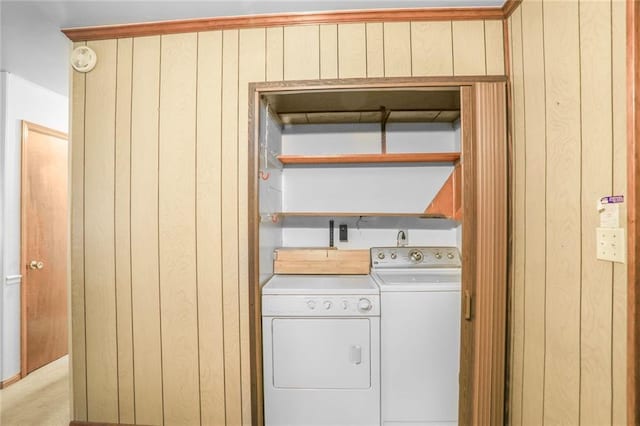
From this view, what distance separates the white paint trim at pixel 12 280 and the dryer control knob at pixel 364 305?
2847 mm

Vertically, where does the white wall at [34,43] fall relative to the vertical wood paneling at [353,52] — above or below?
above

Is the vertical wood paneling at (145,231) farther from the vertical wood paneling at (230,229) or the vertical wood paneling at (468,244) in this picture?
the vertical wood paneling at (468,244)

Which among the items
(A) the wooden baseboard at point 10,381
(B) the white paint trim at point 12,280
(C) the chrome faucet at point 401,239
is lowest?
(A) the wooden baseboard at point 10,381

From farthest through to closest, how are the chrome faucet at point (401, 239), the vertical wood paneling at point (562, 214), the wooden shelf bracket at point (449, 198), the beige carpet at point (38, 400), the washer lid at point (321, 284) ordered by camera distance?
the chrome faucet at point (401, 239), the wooden shelf bracket at point (449, 198), the beige carpet at point (38, 400), the washer lid at point (321, 284), the vertical wood paneling at point (562, 214)

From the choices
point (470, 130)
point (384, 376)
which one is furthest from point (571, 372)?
point (470, 130)

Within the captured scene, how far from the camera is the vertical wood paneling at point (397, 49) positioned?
5.62 feet

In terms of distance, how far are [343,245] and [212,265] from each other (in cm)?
114

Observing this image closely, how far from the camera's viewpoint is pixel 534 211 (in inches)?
55.5

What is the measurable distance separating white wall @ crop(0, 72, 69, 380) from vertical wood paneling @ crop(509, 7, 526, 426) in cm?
366

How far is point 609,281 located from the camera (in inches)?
40.0

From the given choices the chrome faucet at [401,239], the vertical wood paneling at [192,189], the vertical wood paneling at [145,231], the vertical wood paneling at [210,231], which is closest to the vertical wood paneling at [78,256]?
the vertical wood paneling at [192,189]

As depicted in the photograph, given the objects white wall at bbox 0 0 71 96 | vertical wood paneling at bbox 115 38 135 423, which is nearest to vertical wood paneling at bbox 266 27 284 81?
vertical wood paneling at bbox 115 38 135 423

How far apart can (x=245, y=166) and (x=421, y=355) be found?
5.00 feet

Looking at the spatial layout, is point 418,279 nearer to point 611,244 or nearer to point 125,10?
point 611,244
